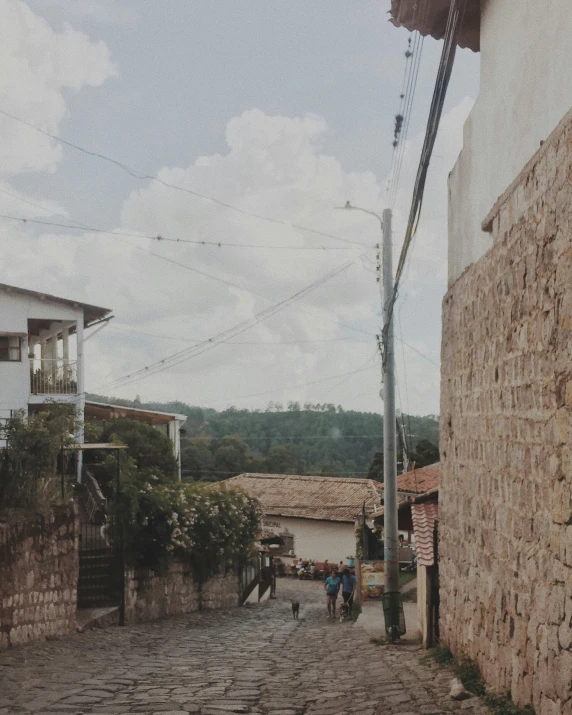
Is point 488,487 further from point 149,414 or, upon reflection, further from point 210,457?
point 210,457

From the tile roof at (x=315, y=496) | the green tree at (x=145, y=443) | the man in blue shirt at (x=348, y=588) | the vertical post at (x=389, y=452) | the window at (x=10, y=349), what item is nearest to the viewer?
the vertical post at (x=389, y=452)

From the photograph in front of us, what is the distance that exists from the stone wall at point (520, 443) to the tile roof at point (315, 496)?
2840 cm

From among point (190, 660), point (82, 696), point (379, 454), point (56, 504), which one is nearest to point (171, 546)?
point (56, 504)

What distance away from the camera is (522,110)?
644 cm

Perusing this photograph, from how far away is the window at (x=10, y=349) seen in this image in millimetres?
23156

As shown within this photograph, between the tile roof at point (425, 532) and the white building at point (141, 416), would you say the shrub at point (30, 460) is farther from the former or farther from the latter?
the white building at point (141, 416)

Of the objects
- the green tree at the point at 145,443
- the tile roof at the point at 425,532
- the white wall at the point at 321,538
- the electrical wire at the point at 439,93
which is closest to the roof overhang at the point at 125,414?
the green tree at the point at 145,443

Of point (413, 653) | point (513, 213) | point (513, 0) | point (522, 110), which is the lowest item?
point (413, 653)

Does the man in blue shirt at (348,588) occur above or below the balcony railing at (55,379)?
below

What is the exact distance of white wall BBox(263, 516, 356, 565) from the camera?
1496 inches

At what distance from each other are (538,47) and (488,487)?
358 cm

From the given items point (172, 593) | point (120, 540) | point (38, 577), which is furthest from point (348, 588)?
point (38, 577)

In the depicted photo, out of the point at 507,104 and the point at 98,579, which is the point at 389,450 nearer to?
the point at 98,579

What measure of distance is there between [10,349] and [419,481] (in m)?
11.9
